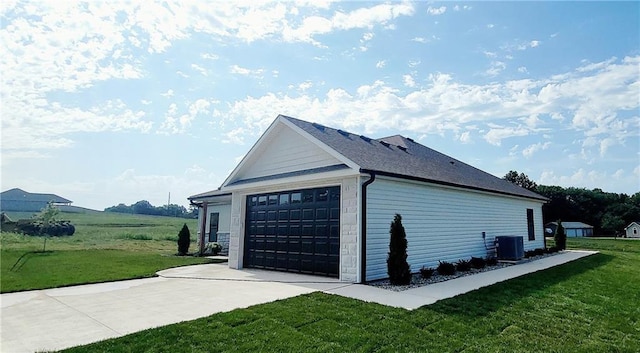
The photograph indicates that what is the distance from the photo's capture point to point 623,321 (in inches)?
→ 220

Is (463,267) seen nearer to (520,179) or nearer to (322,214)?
(322,214)

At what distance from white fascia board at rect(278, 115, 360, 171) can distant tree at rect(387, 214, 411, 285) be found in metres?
1.71

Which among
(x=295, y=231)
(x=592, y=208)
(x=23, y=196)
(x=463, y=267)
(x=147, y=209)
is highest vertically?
(x=592, y=208)

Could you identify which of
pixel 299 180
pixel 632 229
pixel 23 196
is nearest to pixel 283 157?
pixel 299 180

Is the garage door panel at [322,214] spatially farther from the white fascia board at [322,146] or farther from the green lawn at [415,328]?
the green lawn at [415,328]

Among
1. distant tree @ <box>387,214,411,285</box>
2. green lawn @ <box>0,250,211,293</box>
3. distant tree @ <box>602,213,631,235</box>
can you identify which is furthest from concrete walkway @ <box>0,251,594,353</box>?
distant tree @ <box>602,213,631,235</box>

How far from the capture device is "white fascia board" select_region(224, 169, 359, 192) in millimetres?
8766

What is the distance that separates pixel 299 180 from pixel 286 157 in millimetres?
1494

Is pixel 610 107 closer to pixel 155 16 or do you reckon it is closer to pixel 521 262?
pixel 521 262

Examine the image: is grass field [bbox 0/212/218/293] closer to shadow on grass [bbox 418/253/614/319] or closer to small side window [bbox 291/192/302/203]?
small side window [bbox 291/192/302/203]

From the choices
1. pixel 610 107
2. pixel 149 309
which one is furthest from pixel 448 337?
pixel 610 107

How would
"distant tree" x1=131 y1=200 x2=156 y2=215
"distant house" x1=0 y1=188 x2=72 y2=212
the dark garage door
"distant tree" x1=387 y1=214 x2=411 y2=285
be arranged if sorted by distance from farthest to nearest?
"distant tree" x1=131 y1=200 x2=156 y2=215
"distant house" x1=0 y1=188 x2=72 y2=212
the dark garage door
"distant tree" x1=387 y1=214 x2=411 y2=285

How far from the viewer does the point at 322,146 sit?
9.50 metres

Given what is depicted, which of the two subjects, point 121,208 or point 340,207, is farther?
point 121,208
